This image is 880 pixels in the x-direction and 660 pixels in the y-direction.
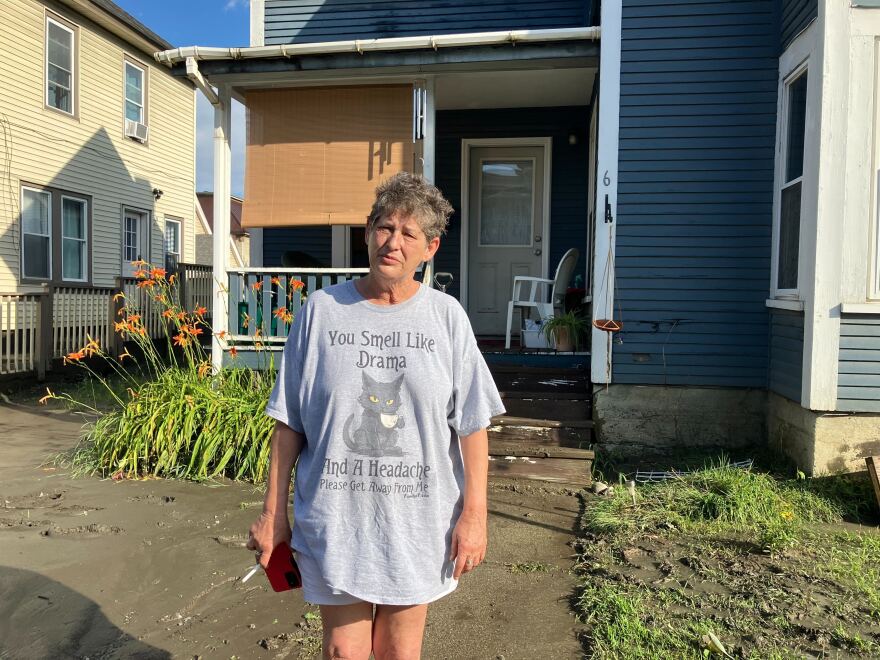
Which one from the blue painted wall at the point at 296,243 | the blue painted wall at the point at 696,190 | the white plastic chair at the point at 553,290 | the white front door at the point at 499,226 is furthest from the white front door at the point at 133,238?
the blue painted wall at the point at 696,190

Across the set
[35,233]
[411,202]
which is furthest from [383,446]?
[35,233]

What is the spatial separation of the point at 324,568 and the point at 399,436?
0.39 meters

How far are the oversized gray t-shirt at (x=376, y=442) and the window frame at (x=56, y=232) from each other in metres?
12.1

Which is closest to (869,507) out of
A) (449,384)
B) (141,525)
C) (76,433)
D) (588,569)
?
(588,569)

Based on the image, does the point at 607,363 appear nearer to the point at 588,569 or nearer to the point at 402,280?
the point at 588,569

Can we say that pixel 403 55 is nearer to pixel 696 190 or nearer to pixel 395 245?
pixel 696 190

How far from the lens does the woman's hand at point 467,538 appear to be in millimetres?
1919

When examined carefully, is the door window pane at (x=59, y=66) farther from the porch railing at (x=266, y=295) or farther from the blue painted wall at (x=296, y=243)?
the porch railing at (x=266, y=295)

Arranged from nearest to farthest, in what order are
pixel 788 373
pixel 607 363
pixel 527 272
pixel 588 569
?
pixel 588 569
pixel 788 373
pixel 607 363
pixel 527 272

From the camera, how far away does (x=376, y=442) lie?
1868 mm

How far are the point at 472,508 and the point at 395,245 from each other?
2.44ft

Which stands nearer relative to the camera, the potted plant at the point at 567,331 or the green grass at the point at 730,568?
the green grass at the point at 730,568

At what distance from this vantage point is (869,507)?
4562 millimetres

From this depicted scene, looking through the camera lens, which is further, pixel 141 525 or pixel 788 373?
pixel 788 373
